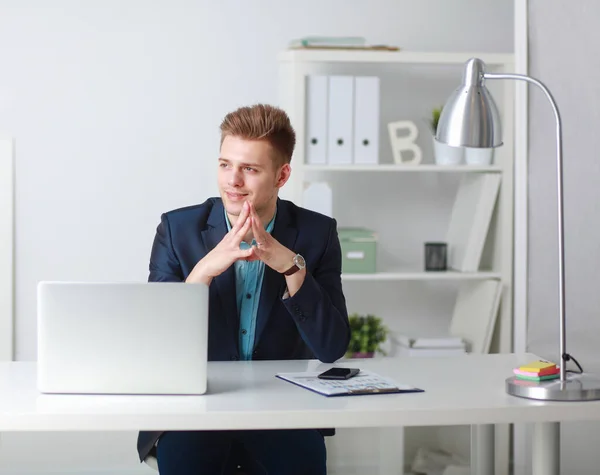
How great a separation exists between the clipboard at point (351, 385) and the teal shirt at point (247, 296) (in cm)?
28

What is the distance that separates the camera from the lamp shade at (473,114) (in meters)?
1.93

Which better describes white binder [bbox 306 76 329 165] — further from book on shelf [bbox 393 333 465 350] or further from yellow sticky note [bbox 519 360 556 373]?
yellow sticky note [bbox 519 360 556 373]

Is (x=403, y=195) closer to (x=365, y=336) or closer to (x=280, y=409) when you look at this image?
(x=365, y=336)

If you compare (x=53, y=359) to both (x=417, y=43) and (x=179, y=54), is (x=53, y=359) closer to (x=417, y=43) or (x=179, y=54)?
(x=179, y=54)

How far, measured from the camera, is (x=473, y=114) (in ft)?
6.32

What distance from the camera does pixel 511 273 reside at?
3518 millimetres

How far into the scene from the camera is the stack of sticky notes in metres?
1.78

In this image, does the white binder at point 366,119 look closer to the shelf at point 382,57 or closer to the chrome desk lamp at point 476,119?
the shelf at point 382,57

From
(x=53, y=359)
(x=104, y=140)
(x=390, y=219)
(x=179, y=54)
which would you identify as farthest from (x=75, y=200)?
(x=53, y=359)

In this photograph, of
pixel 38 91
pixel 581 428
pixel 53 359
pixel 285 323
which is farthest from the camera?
pixel 38 91

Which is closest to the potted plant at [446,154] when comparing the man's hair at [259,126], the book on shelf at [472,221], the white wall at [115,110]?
the book on shelf at [472,221]

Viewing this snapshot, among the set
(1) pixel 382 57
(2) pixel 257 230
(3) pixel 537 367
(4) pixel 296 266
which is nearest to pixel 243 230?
(2) pixel 257 230

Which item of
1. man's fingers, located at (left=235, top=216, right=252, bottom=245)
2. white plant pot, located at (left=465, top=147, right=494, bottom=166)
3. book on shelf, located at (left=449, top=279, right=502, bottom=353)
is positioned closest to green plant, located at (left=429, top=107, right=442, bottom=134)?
white plant pot, located at (left=465, top=147, right=494, bottom=166)

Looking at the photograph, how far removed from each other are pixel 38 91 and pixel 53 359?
7.11 ft
